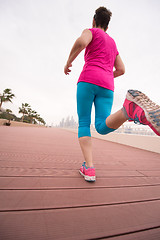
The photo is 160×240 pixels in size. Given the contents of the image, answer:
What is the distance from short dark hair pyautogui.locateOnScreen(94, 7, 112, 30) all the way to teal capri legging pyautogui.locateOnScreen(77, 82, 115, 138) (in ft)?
2.01

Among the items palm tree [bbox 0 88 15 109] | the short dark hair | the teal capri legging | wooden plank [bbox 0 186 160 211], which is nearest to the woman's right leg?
the teal capri legging

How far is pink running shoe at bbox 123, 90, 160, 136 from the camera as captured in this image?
19.6 inches

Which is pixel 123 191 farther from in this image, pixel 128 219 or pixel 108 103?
pixel 108 103

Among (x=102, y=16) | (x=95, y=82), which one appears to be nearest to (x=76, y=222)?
(x=95, y=82)

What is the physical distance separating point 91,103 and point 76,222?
0.72 m

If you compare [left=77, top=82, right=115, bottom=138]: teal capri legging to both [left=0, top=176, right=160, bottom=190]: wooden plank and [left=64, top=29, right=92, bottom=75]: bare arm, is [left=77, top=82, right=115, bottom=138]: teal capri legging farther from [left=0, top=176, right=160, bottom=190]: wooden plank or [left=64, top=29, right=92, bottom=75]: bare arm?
[left=0, top=176, right=160, bottom=190]: wooden plank

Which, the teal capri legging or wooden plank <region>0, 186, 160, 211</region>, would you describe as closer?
wooden plank <region>0, 186, 160, 211</region>

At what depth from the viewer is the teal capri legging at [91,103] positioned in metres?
0.85

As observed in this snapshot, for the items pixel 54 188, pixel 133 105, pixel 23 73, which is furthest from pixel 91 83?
pixel 23 73

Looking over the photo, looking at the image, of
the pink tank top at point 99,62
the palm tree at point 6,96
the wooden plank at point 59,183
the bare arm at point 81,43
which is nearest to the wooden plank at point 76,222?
the wooden plank at point 59,183

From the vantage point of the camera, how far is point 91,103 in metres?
0.90

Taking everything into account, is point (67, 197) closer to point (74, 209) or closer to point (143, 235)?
point (74, 209)

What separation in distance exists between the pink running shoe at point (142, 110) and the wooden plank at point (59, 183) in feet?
1.65

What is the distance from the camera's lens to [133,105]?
1.88 feet
